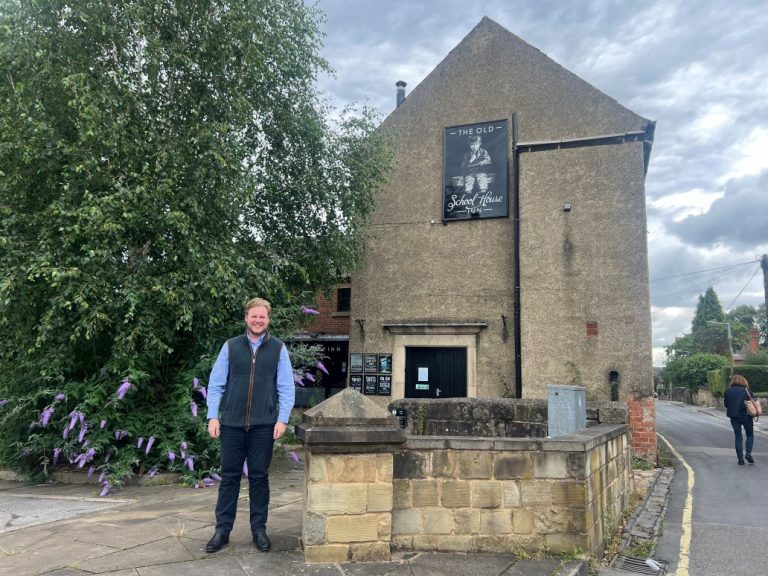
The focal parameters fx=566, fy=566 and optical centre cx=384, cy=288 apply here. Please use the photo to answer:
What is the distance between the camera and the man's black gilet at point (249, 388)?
13.8 ft

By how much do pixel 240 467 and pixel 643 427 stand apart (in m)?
9.40

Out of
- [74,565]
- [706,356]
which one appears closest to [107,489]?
[74,565]

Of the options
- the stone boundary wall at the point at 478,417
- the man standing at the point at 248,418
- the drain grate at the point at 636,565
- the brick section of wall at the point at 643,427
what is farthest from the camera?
the brick section of wall at the point at 643,427

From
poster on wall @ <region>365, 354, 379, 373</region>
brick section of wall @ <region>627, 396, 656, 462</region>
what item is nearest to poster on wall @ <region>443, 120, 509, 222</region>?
poster on wall @ <region>365, 354, 379, 373</region>

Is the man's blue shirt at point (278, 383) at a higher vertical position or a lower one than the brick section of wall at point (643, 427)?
higher

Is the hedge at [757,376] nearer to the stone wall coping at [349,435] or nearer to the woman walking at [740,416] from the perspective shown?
the woman walking at [740,416]

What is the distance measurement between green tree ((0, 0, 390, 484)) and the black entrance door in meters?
5.06

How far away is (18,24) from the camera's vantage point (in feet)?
25.6

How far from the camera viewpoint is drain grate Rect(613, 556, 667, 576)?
4797mm

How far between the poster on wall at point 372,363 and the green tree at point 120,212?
Result: 4771mm

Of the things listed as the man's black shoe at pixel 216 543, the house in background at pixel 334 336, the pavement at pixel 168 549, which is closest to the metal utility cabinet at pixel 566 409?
the pavement at pixel 168 549

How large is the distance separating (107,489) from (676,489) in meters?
8.13

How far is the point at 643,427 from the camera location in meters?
11.2

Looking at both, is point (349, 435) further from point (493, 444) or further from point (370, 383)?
point (370, 383)
